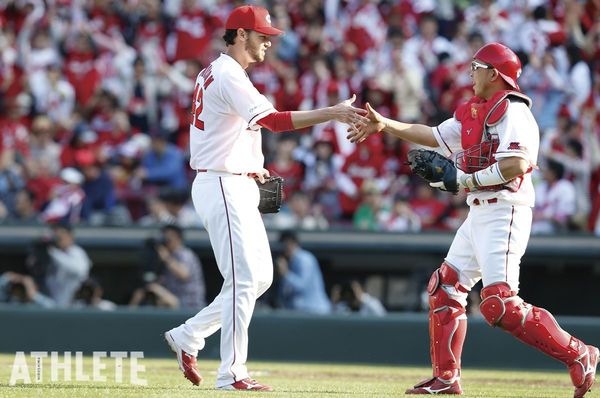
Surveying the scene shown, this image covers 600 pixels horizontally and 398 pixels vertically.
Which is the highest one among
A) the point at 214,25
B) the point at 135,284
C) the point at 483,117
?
the point at 214,25

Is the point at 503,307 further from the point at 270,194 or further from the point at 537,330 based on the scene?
the point at 270,194

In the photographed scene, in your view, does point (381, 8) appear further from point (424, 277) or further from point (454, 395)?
point (454, 395)

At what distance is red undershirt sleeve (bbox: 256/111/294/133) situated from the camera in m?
7.00

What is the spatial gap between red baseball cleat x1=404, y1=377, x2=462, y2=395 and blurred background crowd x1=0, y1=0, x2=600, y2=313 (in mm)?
5039

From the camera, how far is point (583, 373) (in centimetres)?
677

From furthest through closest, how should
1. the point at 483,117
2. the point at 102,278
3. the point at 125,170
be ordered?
the point at 125,170 < the point at 102,278 < the point at 483,117

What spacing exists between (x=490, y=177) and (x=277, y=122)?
1286 millimetres

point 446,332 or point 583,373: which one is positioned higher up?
point 446,332

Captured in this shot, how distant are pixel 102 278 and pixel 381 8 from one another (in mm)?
5981

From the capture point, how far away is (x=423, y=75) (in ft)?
51.5

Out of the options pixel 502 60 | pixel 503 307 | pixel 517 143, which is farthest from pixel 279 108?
pixel 503 307


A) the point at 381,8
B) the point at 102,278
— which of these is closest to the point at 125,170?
the point at 102,278

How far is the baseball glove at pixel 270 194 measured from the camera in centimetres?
747

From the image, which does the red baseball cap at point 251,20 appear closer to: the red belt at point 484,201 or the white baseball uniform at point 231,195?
the white baseball uniform at point 231,195
